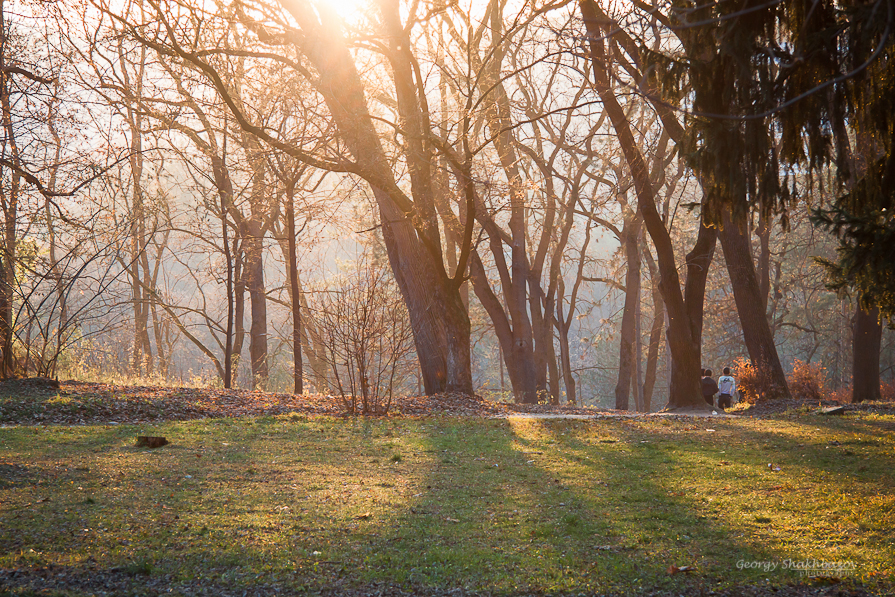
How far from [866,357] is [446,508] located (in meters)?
14.8

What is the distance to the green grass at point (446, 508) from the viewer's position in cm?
356

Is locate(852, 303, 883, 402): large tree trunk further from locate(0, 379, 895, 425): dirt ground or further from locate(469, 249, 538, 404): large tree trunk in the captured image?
locate(469, 249, 538, 404): large tree trunk

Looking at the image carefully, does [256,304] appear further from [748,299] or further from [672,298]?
[748,299]

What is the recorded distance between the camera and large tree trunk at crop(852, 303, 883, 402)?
609 inches

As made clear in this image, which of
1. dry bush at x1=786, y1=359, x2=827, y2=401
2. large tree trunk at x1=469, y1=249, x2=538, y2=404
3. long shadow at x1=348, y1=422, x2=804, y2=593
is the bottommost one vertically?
long shadow at x1=348, y1=422, x2=804, y2=593

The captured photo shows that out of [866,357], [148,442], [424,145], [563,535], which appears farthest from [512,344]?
[563,535]

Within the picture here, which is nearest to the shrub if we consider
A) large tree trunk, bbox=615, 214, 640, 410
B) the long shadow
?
large tree trunk, bbox=615, 214, 640, 410

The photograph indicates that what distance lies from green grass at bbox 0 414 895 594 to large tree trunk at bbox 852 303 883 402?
9.32 metres

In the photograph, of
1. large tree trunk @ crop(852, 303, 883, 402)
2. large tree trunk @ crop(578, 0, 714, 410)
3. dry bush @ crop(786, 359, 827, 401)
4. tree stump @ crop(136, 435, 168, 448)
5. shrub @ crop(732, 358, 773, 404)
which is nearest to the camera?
tree stump @ crop(136, 435, 168, 448)

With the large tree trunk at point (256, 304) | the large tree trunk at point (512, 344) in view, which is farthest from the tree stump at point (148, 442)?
the large tree trunk at point (256, 304)

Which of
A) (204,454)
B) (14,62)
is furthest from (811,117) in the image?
(14,62)

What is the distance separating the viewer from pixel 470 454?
23.1ft

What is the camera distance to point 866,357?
15.6 m

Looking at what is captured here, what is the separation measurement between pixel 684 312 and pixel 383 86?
8.51 meters
